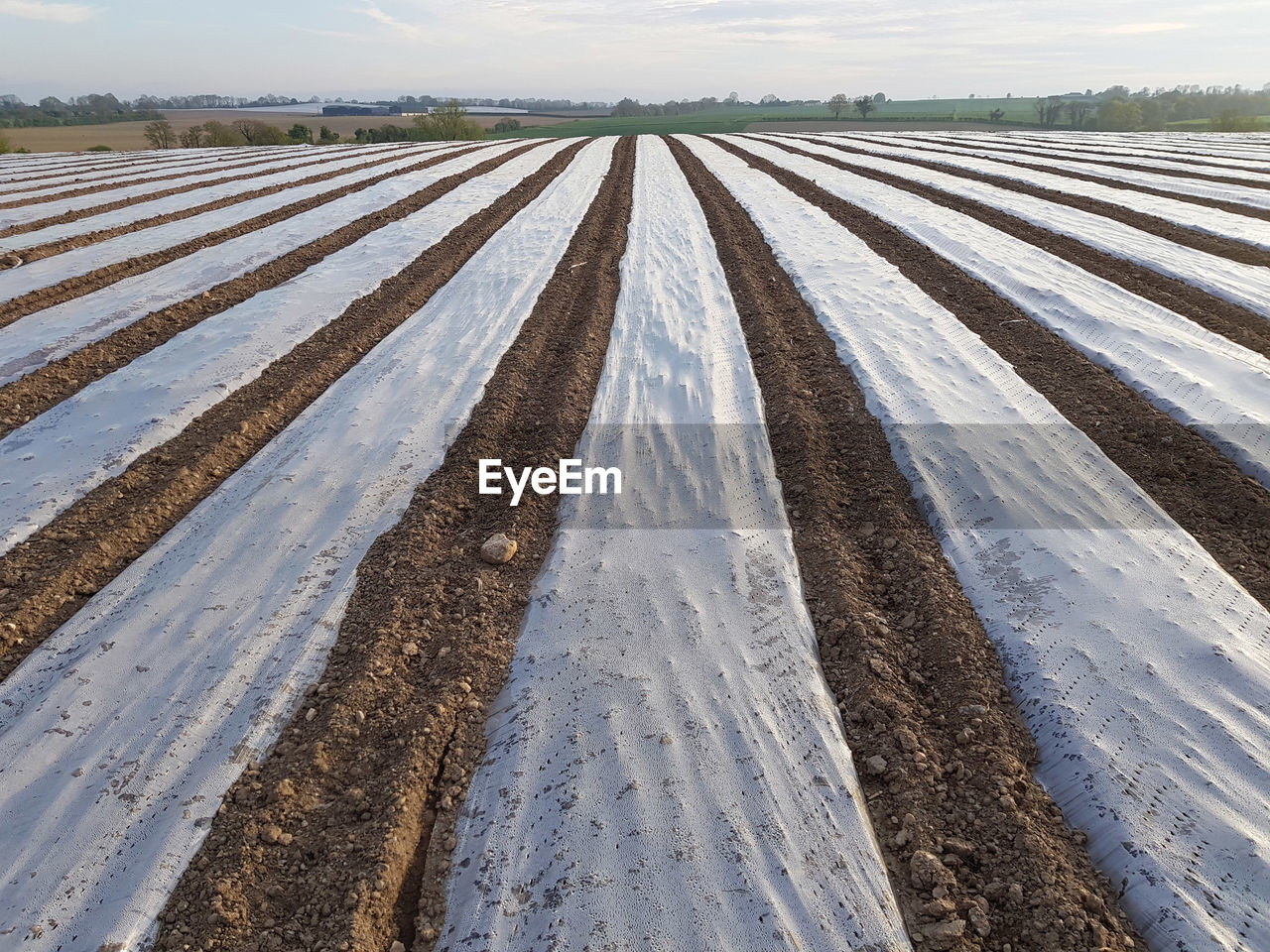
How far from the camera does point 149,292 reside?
700cm

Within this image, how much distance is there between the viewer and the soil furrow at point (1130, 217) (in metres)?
7.41

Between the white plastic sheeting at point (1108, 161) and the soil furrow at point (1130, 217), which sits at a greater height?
the white plastic sheeting at point (1108, 161)

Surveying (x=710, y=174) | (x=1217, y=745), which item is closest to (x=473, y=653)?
(x=1217, y=745)

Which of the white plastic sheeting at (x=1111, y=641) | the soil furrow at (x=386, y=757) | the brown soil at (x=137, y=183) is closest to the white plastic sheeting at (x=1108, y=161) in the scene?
the white plastic sheeting at (x=1111, y=641)

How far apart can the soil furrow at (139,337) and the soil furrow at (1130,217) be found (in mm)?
9810

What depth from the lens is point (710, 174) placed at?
1409cm

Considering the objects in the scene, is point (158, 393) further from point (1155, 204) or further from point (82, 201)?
point (1155, 204)

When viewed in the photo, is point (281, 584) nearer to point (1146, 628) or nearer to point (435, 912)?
point (435, 912)

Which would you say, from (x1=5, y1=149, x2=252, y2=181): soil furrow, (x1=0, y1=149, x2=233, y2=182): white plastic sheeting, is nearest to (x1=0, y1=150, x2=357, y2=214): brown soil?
(x1=5, y1=149, x2=252, y2=181): soil furrow

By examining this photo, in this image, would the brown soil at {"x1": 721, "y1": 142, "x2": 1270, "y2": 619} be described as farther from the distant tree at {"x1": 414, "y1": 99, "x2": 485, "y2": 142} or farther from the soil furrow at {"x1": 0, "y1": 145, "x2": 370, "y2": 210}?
the distant tree at {"x1": 414, "y1": 99, "x2": 485, "y2": 142}

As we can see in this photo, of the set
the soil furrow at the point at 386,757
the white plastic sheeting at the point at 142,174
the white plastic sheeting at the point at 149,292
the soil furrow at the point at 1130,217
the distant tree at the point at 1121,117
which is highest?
the distant tree at the point at 1121,117

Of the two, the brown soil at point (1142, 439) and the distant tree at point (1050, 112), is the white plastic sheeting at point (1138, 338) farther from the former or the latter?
the distant tree at point (1050, 112)

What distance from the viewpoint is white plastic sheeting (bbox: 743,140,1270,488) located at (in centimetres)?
416

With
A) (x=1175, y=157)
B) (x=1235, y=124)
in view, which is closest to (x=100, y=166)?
(x=1175, y=157)
